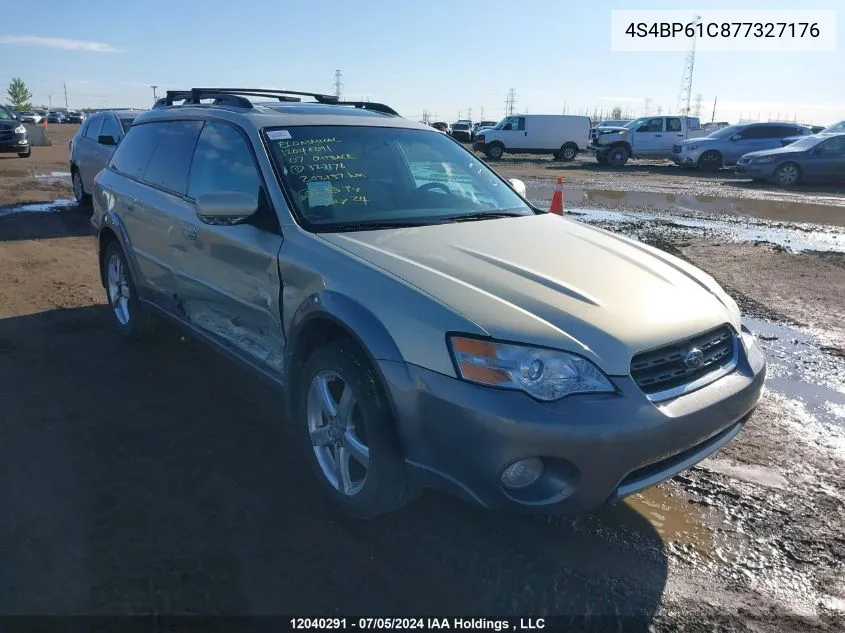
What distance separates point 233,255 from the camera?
3.55 m

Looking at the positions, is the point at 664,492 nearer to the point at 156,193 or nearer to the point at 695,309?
the point at 695,309

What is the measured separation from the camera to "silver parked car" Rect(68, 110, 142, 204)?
1005cm

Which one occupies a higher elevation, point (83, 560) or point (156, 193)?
point (156, 193)

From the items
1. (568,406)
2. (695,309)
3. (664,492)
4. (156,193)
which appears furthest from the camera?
(156,193)

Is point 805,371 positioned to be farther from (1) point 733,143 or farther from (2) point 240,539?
(1) point 733,143

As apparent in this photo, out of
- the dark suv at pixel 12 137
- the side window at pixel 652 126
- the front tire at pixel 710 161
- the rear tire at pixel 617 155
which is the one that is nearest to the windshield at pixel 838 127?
the front tire at pixel 710 161

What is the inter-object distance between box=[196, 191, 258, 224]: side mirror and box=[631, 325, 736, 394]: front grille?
6.32 ft

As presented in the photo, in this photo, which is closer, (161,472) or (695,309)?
(695,309)

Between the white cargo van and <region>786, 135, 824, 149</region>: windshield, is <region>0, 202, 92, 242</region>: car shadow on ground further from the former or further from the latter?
the white cargo van

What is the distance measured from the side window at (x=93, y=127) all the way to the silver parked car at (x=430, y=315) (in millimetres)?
7450

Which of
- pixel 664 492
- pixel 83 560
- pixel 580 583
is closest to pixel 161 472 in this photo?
pixel 83 560

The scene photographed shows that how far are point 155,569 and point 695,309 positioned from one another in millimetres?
2450

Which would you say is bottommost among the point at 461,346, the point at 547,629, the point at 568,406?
the point at 547,629

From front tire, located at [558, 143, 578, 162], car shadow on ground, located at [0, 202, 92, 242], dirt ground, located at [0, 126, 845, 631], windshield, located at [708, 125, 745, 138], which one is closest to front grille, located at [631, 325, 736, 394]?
dirt ground, located at [0, 126, 845, 631]
